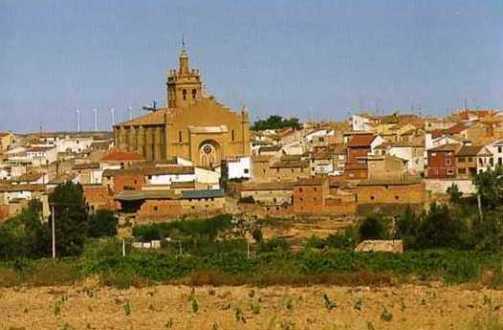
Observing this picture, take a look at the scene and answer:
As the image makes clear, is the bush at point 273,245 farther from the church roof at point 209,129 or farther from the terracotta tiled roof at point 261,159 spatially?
the church roof at point 209,129

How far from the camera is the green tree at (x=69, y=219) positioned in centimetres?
2600

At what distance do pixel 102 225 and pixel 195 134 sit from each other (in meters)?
12.3

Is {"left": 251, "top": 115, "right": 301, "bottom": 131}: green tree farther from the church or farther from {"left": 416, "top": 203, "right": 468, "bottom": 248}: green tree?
{"left": 416, "top": 203, "right": 468, "bottom": 248}: green tree

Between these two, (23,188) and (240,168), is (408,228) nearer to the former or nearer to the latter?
(240,168)

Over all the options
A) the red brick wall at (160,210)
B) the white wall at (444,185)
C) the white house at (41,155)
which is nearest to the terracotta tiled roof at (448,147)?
the white wall at (444,185)

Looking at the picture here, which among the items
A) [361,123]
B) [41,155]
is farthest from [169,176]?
[361,123]

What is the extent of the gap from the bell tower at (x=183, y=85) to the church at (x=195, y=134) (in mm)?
1328

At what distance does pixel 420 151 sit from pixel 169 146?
27.5 feet

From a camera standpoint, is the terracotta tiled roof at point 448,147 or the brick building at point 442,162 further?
the terracotta tiled roof at point 448,147

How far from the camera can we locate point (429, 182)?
36562mm

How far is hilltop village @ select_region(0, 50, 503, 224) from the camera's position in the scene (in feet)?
112

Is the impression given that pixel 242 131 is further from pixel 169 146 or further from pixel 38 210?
pixel 38 210

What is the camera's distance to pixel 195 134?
43.0 metres

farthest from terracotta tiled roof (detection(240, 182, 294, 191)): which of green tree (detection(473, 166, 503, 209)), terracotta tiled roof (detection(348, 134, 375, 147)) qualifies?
green tree (detection(473, 166, 503, 209))
